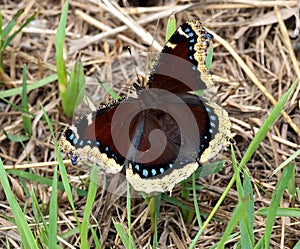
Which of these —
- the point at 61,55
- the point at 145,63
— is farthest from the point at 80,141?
the point at 145,63

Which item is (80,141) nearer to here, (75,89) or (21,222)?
(21,222)

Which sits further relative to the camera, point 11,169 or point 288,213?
point 11,169

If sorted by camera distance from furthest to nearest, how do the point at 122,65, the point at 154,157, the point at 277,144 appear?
the point at 122,65
the point at 277,144
the point at 154,157

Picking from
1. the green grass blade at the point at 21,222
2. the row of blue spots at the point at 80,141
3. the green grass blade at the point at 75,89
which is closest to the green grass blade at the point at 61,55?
the green grass blade at the point at 75,89

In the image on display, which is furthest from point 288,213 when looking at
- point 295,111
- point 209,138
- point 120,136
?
point 295,111

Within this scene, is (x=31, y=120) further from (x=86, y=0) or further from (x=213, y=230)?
(x=213, y=230)

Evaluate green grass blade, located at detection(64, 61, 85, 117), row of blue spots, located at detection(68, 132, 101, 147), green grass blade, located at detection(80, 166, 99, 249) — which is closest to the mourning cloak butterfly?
row of blue spots, located at detection(68, 132, 101, 147)

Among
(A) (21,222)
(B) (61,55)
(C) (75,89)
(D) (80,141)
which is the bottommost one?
(A) (21,222)

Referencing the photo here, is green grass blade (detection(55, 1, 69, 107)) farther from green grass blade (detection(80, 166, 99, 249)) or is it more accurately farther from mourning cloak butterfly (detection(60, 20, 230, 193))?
green grass blade (detection(80, 166, 99, 249))
